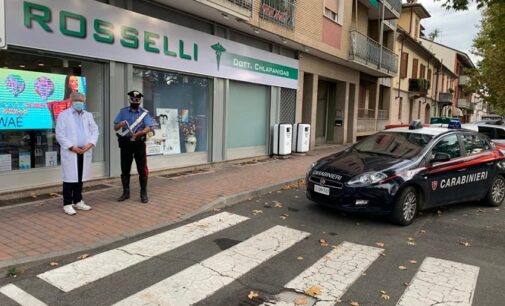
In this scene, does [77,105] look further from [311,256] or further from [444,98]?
[444,98]

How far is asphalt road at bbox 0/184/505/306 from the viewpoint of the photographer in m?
4.00

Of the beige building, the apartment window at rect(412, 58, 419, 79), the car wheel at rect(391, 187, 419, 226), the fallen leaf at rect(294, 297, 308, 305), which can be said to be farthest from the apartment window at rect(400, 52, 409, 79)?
the fallen leaf at rect(294, 297, 308, 305)

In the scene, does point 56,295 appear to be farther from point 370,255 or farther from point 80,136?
point 370,255

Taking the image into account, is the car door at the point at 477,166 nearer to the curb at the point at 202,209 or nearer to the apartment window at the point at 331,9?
the curb at the point at 202,209

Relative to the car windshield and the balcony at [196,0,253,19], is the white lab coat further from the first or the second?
the car windshield

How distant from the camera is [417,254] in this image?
17.5 ft

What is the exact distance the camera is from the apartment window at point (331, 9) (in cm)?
1678

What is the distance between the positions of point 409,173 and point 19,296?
529cm

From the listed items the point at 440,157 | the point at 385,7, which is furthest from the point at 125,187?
the point at 385,7

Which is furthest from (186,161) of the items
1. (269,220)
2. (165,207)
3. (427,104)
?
(427,104)

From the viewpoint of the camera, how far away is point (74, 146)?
6.11 m

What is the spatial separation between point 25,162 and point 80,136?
1971mm

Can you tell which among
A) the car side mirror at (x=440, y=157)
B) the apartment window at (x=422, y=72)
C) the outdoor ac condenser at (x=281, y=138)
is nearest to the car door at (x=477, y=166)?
the car side mirror at (x=440, y=157)

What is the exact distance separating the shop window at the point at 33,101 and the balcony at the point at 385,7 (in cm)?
1566
